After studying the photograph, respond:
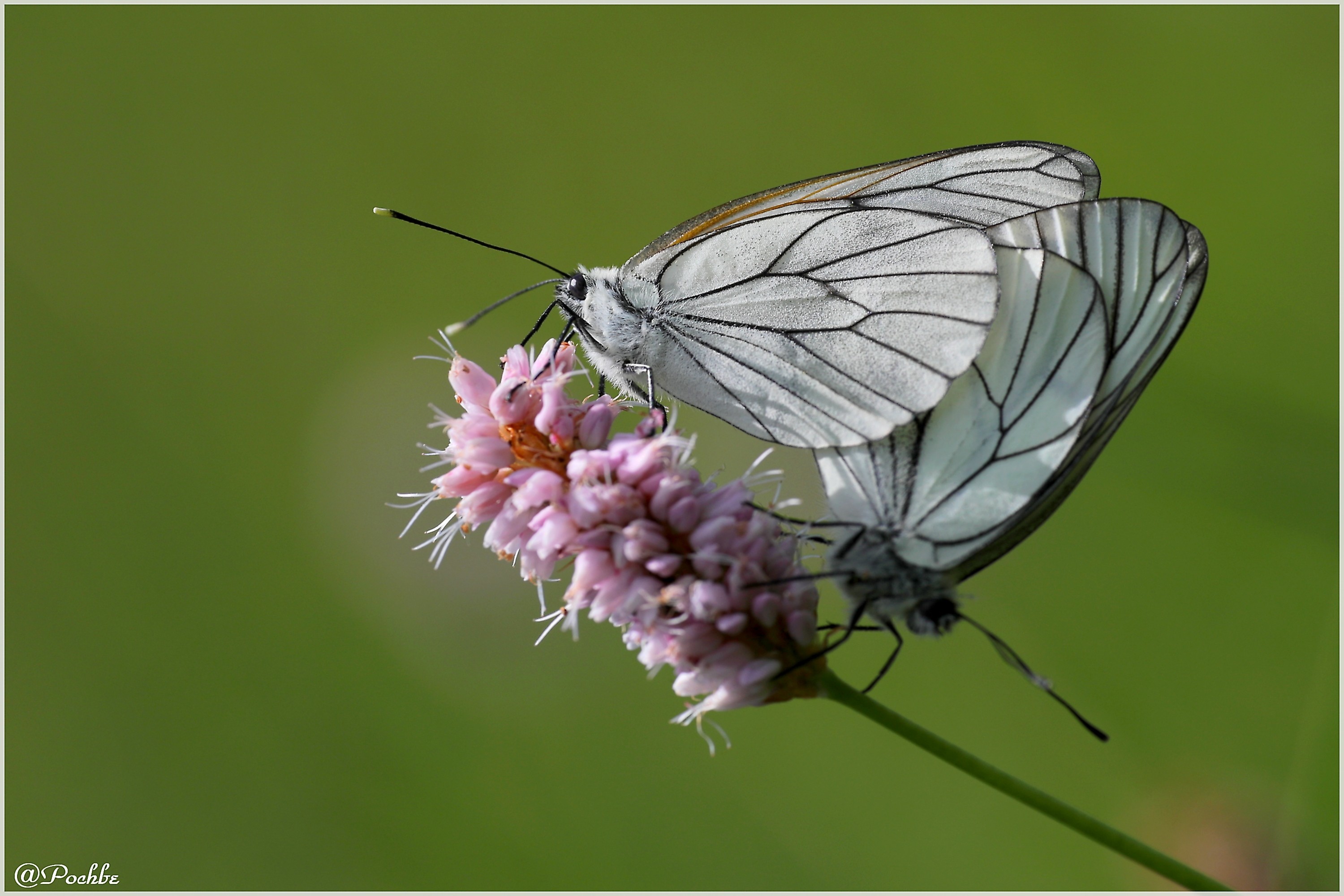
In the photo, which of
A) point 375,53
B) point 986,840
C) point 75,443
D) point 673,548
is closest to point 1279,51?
point 986,840

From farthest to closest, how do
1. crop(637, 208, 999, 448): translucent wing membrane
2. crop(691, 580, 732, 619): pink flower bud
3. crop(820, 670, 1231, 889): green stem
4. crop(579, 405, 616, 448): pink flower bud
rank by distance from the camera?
crop(637, 208, 999, 448): translucent wing membrane
crop(579, 405, 616, 448): pink flower bud
crop(691, 580, 732, 619): pink flower bud
crop(820, 670, 1231, 889): green stem

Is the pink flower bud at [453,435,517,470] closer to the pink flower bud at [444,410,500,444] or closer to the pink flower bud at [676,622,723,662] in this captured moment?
the pink flower bud at [444,410,500,444]

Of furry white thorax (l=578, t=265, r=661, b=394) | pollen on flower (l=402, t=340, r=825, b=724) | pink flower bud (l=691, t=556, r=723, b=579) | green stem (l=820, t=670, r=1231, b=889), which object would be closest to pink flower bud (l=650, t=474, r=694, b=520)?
pollen on flower (l=402, t=340, r=825, b=724)

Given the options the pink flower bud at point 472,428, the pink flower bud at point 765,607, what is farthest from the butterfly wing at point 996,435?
the pink flower bud at point 472,428

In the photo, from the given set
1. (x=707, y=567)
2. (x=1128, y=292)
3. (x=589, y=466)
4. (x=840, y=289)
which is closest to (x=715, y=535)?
(x=707, y=567)

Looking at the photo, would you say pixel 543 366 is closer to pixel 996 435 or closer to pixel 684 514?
pixel 684 514

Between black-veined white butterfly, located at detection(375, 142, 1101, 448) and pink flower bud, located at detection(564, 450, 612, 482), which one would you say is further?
black-veined white butterfly, located at detection(375, 142, 1101, 448)

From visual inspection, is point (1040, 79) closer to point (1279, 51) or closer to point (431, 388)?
point (1279, 51)
